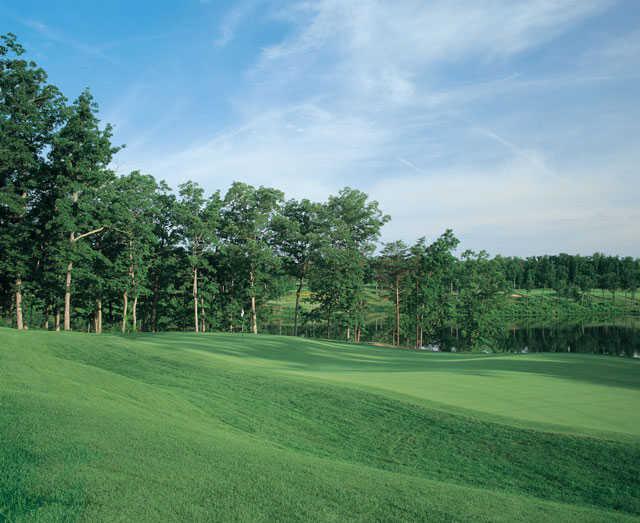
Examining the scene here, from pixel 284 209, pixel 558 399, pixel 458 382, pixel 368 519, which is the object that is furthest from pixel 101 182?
pixel 368 519

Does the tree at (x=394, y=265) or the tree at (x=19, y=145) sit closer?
the tree at (x=19, y=145)

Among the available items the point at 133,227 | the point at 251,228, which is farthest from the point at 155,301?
the point at 251,228

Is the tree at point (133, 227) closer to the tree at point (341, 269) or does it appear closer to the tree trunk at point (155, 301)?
the tree trunk at point (155, 301)

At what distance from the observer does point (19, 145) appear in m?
30.6

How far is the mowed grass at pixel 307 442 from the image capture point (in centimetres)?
458

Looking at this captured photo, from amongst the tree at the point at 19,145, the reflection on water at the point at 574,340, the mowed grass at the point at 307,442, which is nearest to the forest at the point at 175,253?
the tree at the point at 19,145

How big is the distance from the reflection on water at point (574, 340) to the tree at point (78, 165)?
39912 mm

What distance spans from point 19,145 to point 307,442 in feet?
102

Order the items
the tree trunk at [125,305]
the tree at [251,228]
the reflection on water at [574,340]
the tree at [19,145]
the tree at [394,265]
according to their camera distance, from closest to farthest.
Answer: the tree at [19,145], the tree trunk at [125,305], the tree at [251,228], the tree at [394,265], the reflection on water at [574,340]

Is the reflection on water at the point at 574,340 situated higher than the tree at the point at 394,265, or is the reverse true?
Result: the tree at the point at 394,265

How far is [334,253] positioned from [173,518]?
37236mm

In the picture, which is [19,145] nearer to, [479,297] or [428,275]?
[428,275]

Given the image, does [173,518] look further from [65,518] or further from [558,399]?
[558,399]

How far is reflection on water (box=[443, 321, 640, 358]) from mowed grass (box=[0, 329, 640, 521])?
1505 inches
